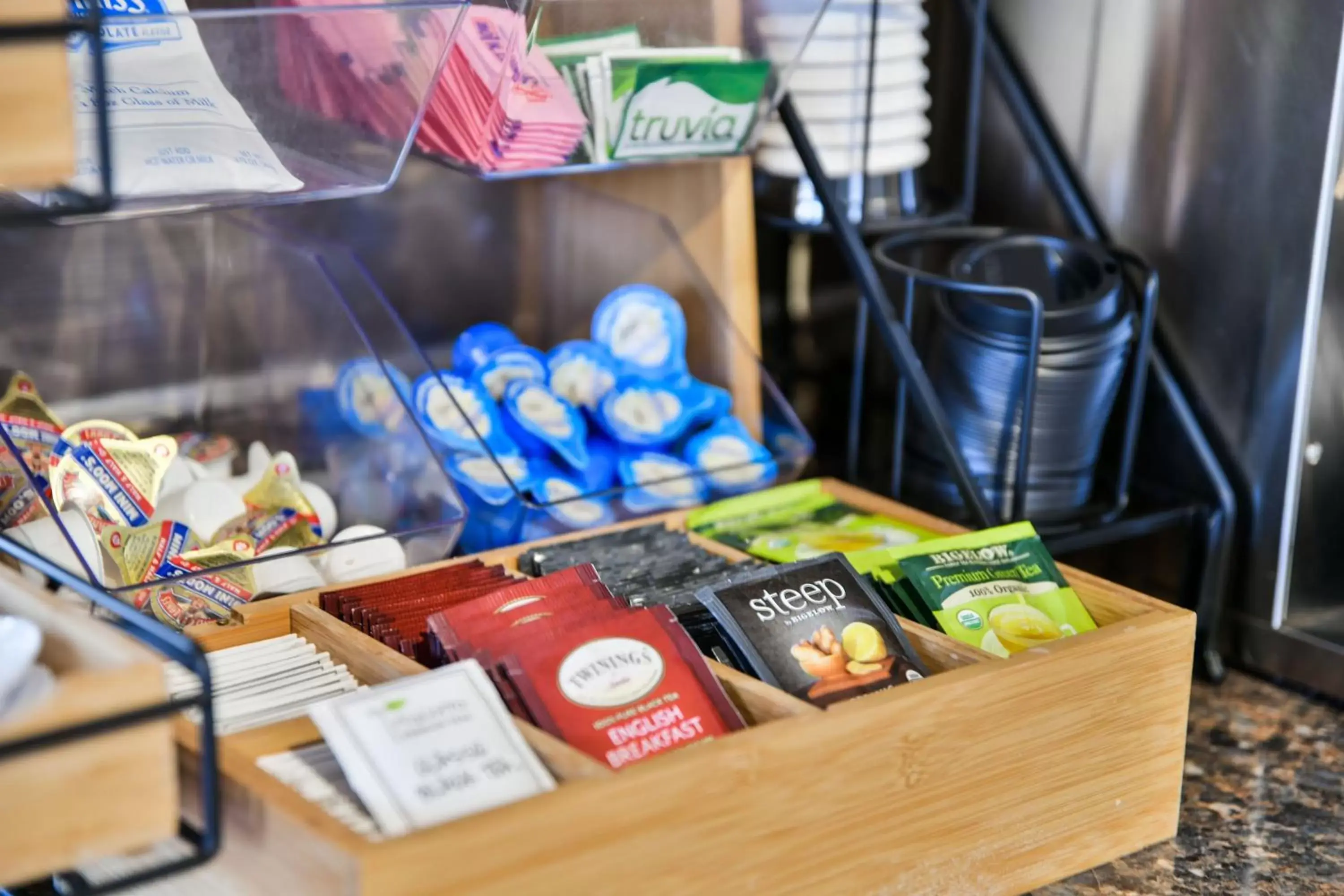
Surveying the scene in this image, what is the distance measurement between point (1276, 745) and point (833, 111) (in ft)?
2.55

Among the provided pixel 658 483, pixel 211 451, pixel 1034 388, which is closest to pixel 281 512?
pixel 211 451

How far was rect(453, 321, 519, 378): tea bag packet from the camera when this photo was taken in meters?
1.51

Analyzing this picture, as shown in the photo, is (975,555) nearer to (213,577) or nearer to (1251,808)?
(1251,808)

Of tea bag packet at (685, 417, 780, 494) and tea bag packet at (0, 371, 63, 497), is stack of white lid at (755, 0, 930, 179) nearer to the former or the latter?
tea bag packet at (685, 417, 780, 494)

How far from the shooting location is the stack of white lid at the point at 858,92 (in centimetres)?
150

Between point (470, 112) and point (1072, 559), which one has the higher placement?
point (470, 112)

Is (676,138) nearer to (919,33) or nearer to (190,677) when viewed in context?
(919,33)

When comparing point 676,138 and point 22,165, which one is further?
point 676,138

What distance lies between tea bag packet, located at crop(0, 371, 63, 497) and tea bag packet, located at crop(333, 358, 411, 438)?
10.2 inches

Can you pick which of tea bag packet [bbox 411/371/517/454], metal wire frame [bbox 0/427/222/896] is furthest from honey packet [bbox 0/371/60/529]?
tea bag packet [bbox 411/371/517/454]

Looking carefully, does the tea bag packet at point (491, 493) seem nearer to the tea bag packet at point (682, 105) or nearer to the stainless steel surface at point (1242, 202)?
the tea bag packet at point (682, 105)

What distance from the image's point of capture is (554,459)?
4.81 ft

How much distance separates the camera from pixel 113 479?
121 cm

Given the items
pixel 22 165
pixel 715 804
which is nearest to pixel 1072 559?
pixel 715 804
